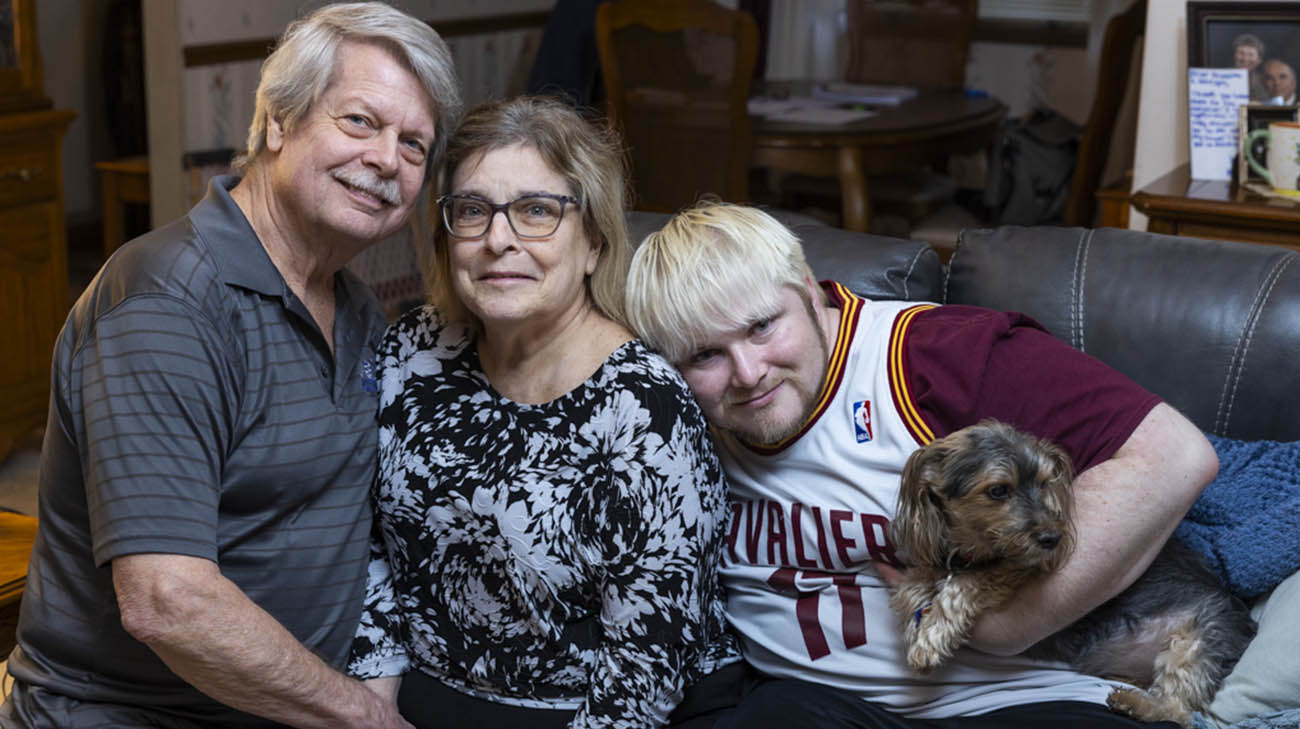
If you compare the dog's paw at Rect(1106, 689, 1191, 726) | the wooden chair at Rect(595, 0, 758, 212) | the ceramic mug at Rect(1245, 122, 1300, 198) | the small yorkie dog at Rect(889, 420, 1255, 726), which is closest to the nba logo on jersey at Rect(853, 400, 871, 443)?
the small yorkie dog at Rect(889, 420, 1255, 726)

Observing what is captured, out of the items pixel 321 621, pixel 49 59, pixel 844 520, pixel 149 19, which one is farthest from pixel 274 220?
pixel 49 59

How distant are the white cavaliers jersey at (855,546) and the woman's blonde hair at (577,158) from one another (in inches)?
12.9

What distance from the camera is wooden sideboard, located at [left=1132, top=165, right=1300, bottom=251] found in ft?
8.68

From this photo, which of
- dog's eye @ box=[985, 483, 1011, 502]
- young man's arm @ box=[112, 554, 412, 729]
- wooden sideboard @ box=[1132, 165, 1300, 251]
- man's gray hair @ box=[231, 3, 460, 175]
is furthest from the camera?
wooden sideboard @ box=[1132, 165, 1300, 251]

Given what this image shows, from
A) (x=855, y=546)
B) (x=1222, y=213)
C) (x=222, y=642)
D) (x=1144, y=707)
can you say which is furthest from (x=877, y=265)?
(x=222, y=642)

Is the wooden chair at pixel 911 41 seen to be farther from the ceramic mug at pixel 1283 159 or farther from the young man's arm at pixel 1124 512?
the young man's arm at pixel 1124 512

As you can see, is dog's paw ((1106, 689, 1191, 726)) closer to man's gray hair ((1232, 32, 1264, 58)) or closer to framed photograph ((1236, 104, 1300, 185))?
framed photograph ((1236, 104, 1300, 185))

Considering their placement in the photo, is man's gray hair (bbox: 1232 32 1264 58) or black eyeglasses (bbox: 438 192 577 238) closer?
black eyeglasses (bbox: 438 192 577 238)

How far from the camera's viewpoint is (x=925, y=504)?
5.24ft

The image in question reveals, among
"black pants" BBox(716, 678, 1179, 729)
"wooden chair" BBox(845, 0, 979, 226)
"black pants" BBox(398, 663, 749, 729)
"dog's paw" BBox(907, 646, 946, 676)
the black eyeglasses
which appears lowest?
"black pants" BBox(398, 663, 749, 729)

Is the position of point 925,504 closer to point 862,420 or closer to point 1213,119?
point 862,420

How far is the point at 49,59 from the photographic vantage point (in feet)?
20.2

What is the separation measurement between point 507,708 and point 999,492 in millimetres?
768

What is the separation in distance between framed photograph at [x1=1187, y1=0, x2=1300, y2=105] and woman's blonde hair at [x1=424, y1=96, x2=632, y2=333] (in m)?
1.82
